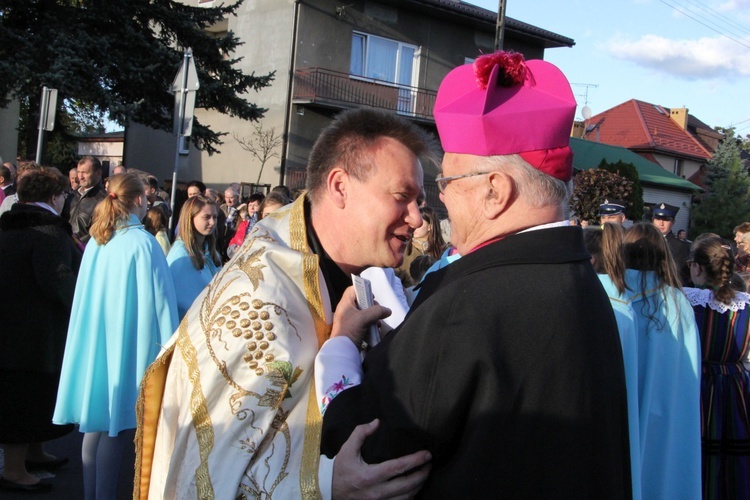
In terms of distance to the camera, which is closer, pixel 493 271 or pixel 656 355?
pixel 493 271

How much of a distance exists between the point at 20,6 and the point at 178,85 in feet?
33.7

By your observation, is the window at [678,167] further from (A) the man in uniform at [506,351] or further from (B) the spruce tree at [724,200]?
(A) the man in uniform at [506,351]

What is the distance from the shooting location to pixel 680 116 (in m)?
45.0

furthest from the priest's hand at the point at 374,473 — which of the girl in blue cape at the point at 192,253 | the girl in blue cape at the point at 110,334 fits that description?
the girl in blue cape at the point at 192,253

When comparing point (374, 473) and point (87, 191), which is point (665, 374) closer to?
point (374, 473)

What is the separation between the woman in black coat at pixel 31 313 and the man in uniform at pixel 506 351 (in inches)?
146

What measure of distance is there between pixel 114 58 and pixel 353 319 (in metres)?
15.6

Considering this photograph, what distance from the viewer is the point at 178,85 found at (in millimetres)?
8055

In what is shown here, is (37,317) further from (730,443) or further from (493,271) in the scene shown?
(730,443)

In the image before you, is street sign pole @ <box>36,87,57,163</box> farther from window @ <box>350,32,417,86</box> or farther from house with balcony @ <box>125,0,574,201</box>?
window @ <box>350,32,417,86</box>

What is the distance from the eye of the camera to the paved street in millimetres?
5211

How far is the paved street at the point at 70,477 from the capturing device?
521 centimetres

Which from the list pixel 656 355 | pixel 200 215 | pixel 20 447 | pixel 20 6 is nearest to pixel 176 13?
pixel 20 6

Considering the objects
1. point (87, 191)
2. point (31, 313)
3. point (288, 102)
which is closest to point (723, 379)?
point (31, 313)
